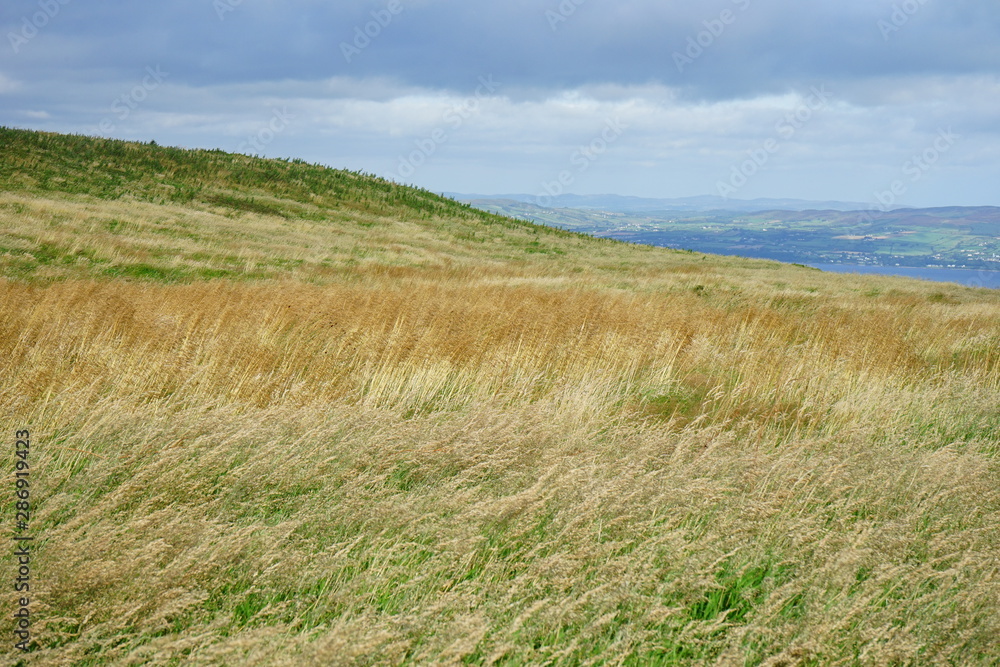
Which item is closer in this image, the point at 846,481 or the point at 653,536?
the point at 653,536

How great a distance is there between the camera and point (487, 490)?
3697mm

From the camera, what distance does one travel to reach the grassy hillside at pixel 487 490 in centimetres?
265

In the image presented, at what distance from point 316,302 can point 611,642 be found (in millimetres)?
7369

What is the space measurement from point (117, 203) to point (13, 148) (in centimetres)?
1200

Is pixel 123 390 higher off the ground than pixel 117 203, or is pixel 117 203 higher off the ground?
pixel 117 203

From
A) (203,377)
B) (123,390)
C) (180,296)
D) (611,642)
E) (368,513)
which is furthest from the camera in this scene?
(180,296)

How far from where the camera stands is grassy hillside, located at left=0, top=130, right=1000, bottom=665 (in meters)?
2.65

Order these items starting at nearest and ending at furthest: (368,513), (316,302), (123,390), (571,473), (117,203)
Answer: (368,513)
(571,473)
(123,390)
(316,302)
(117,203)

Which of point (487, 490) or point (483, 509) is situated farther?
point (487, 490)

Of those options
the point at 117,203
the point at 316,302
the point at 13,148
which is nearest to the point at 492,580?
the point at 316,302

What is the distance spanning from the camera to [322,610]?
8.91 feet

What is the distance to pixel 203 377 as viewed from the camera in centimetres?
550

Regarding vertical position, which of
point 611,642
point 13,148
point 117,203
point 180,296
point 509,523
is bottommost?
point 611,642

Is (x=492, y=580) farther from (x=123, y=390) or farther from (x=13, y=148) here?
(x=13, y=148)
